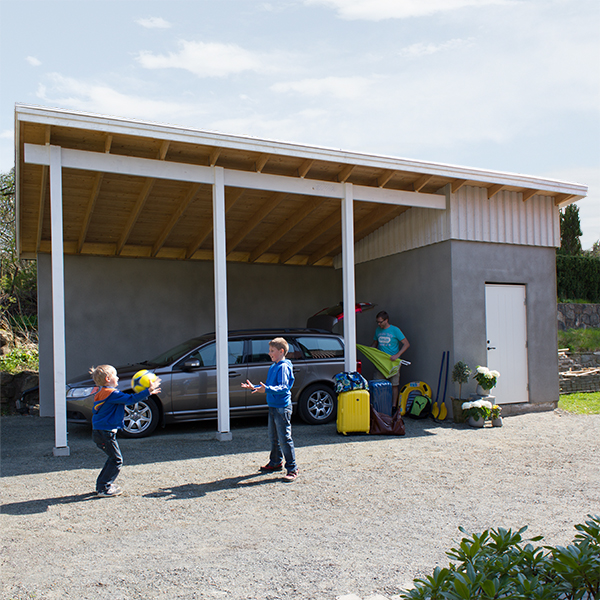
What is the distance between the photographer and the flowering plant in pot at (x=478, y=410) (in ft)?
28.1

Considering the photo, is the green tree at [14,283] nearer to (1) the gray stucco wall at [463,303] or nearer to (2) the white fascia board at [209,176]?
(2) the white fascia board at [209,176]

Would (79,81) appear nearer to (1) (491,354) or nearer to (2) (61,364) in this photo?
(2) (61,364)

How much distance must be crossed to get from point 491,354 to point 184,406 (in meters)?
5.52

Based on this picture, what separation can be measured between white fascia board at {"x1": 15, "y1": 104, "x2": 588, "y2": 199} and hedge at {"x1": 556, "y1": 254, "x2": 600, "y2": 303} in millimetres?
10744

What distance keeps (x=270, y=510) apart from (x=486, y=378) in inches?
212

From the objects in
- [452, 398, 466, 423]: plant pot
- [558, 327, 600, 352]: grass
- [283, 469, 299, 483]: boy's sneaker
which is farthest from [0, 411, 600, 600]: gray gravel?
[558, 327, 600, 352]: grass

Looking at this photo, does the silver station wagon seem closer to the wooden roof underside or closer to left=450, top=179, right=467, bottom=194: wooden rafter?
the wooden roof underside

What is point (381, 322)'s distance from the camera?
9758mm

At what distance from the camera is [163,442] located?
7.59m

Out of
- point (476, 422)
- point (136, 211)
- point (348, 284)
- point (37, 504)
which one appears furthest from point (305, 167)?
point (37, 504)

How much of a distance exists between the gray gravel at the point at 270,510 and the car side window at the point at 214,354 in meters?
1.18

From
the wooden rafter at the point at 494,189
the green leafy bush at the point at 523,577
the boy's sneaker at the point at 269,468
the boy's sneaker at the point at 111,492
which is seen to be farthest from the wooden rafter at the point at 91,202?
the wooden rafter at the point at 494,189

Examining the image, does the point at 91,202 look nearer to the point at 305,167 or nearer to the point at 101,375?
the point at 305,167

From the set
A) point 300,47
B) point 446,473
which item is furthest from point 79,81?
point 446,473
